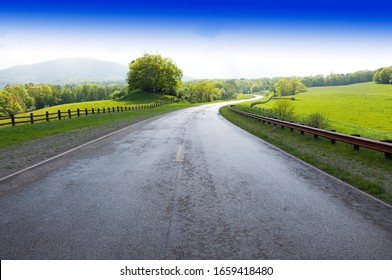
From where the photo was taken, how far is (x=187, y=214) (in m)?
4.79

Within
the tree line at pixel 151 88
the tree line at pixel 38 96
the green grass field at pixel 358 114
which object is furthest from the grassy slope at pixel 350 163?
the tree line at pixel 38 96

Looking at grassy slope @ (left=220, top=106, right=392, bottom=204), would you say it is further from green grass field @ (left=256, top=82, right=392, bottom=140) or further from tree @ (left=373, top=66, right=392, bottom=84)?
tree @ (left=373, top=66, right=392, bottom=84)

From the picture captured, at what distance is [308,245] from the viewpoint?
3.75 meters

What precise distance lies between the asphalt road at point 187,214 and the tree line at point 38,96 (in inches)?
3966

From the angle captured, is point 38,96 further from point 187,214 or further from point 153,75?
point 187,214

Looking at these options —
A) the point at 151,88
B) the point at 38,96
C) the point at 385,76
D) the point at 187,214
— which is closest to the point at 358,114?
the point at 187,214

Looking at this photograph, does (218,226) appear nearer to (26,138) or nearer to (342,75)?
(26,138)

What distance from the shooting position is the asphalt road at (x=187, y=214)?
3.65 m

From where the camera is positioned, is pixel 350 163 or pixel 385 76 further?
pixel 385 76

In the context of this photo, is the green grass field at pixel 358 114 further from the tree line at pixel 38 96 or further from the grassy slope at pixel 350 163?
the tree line at pixel 38 96

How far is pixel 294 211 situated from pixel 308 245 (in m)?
1.26

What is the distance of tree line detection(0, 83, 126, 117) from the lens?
3767 inches

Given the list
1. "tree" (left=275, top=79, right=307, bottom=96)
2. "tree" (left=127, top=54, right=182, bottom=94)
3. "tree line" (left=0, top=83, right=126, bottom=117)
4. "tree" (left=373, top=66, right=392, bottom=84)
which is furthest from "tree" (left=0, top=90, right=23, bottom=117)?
"tree" (left=373, top=66, right=392, bottom=84)

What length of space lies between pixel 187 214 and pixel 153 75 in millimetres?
95796
